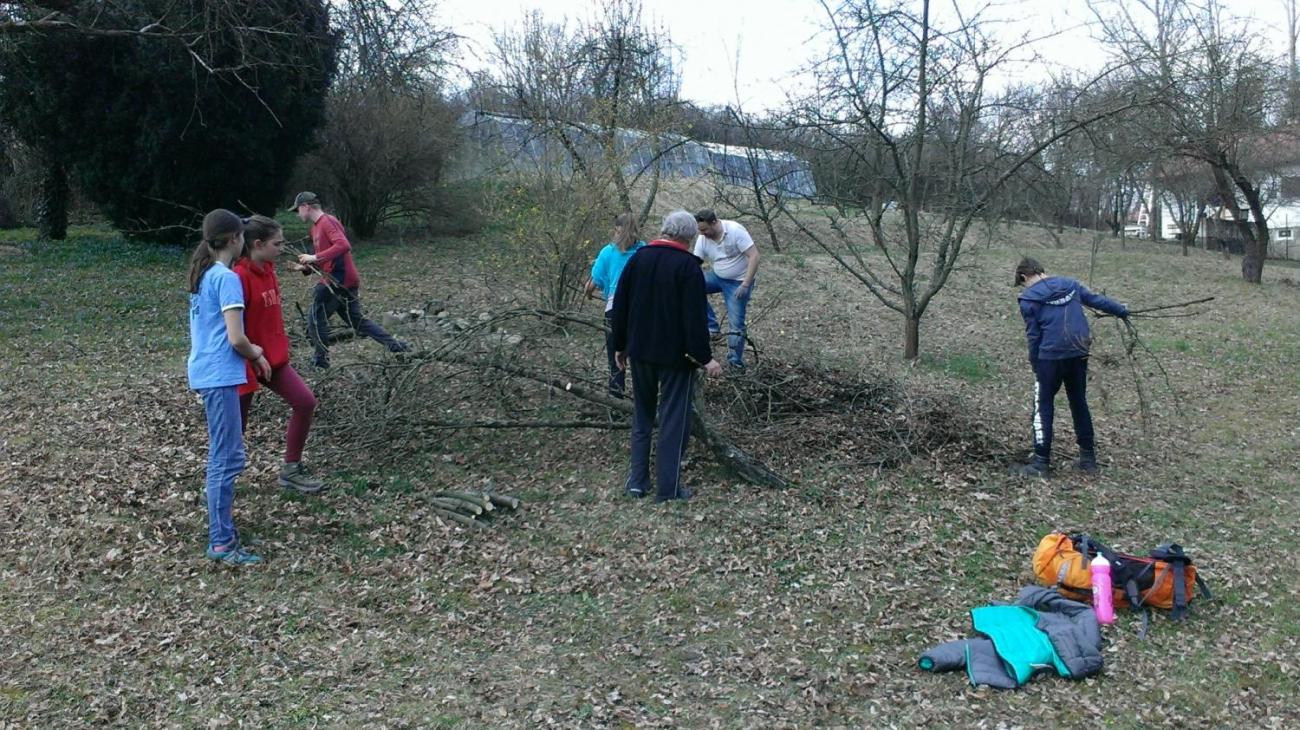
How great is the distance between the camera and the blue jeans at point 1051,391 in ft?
20.5

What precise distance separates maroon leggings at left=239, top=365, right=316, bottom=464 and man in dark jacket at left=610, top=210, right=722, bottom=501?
6.00 feet

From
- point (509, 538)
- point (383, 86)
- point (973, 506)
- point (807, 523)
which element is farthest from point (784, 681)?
point (383, 86)

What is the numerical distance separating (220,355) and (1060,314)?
16.6ft

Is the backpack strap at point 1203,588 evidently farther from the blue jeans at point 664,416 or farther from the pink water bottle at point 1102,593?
the blue jeans at point 664,416

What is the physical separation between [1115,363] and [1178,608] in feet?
Answer: 20.9

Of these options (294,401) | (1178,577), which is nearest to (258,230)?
(294,401)

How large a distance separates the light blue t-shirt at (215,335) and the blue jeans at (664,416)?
7.05 ft

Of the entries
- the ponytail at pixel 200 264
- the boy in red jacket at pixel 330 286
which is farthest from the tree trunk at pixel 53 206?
the ponytail at pixel 200 264

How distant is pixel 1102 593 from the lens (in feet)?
14.5

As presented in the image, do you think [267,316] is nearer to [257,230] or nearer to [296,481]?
[257,230]

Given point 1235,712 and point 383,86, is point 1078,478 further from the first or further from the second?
point 383,86

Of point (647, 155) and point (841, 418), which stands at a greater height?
point (647, 155)

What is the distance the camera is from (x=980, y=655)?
13.2 feet

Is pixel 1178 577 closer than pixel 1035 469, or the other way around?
pixel 1178 577
